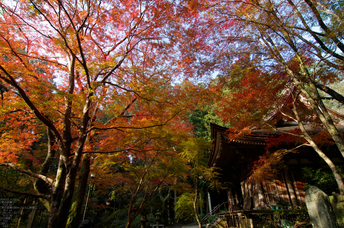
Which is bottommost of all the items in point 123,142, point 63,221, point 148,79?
point 63,221

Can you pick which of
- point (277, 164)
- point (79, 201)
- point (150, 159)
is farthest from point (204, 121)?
point (79, 201)

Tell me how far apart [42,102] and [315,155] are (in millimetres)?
9730

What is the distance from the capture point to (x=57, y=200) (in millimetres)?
4133

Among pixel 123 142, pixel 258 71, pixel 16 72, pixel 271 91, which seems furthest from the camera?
pixel 258 71

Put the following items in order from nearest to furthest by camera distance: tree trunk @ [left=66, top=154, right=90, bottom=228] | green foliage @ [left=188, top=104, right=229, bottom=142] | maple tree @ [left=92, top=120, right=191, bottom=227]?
tree trunk @ [left=66, top=154, right=90, bottom=228], maple tree @ [left=92, top=120, right=191, bottom=227], green foliage @ [left=188, top=104, right=229, bottom=142]

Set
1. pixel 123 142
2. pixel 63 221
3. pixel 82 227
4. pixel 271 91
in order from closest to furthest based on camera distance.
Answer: pixel 63 221 → pixel 82 227 → pixel 123 142 → pixel 271 91

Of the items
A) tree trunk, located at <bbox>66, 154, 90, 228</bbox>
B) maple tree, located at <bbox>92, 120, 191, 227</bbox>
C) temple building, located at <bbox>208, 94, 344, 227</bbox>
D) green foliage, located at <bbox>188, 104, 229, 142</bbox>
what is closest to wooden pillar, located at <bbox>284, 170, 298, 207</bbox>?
temple building, located at <bbox>208, 94, 344, 227</bbox>

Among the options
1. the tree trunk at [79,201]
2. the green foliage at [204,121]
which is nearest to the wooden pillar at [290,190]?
the tree trunk at [79,201]

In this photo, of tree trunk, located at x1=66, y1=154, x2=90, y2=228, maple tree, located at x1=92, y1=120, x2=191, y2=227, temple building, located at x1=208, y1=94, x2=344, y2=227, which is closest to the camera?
tree trunk, located at x1=66, y1=154, x2=90, y2=228

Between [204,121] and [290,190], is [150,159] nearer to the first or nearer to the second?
[290,190]

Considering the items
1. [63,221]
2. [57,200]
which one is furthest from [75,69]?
[63,221]

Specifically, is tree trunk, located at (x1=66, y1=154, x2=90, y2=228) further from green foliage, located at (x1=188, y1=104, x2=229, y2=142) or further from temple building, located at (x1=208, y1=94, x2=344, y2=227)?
green foliage, located at (x1=188, y1=104, x2=229, y2=142)

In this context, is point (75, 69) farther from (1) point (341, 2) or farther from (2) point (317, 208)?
(1) point (341, 2)

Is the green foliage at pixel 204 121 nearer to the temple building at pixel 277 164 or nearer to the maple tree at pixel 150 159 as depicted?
the maple tree at pixel 150 159
